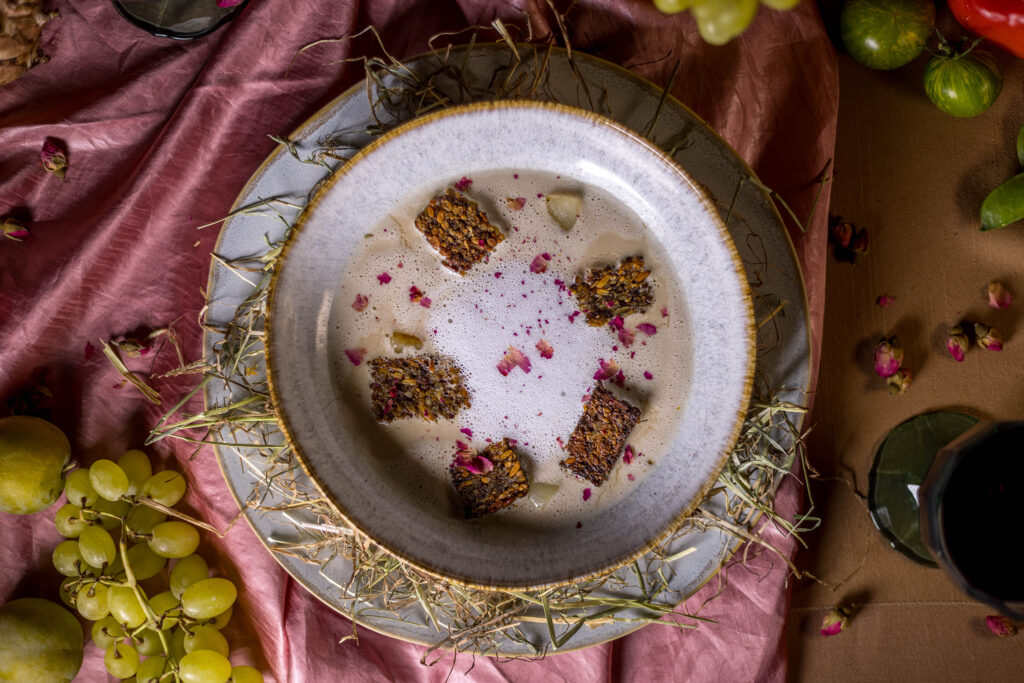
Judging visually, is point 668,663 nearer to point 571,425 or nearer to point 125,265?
point 571,425

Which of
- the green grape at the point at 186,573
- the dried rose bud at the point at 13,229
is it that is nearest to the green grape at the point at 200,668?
the green grape at the point at 186,573

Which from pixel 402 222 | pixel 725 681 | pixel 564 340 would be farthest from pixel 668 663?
pixel 402 222

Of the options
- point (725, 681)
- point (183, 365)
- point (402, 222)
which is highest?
point (402, 222)

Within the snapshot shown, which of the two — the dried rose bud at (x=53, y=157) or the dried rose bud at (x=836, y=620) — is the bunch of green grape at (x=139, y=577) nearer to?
the dried rose bud at (x=53, y=157)

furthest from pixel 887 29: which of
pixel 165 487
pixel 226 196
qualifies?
pixel 165 487

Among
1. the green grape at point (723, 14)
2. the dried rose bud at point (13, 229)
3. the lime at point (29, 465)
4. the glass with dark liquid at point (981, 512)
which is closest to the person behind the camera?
the green grape at point (723, 14)

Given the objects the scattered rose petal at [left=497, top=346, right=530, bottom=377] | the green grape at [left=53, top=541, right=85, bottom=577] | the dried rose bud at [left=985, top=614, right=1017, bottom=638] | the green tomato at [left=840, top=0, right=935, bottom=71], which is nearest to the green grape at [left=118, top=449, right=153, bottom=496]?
the green grape at [left=53, top=541, right=85, bottom=577]

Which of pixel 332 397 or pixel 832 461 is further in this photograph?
pixel 832 461
